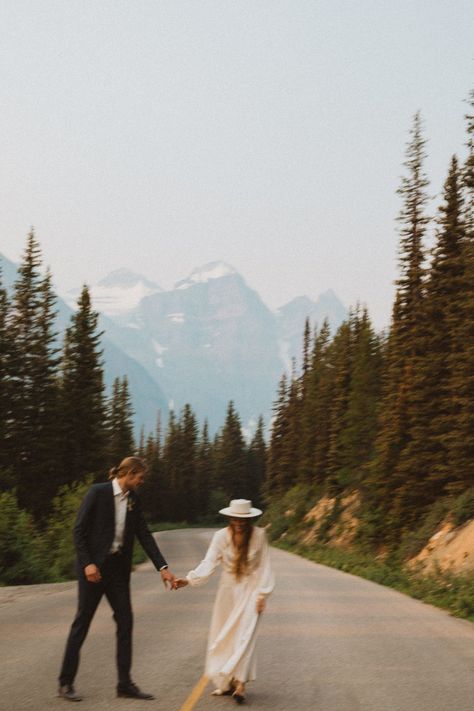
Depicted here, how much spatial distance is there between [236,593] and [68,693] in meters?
1.65

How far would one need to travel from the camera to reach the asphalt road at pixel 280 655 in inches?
321

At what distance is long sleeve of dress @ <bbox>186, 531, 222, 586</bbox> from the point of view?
8227 millimetres

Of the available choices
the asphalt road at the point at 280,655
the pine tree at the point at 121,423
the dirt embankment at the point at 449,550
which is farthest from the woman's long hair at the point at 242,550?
the pine tree at the point at 121,423

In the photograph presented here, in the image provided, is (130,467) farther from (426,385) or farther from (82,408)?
(82,408)

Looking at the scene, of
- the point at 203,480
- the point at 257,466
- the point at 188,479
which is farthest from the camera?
the point at 257,466

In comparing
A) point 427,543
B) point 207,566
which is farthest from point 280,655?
point 427,543

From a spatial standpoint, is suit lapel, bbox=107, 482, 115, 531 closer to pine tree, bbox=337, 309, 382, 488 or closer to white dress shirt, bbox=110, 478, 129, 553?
white dress shirt, bbox=110, 478, 129, 553

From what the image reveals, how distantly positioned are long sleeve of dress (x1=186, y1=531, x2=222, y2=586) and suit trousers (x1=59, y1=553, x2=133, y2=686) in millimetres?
586

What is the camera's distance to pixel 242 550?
27.1ft

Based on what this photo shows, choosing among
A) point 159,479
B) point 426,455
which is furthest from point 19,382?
point 159,479

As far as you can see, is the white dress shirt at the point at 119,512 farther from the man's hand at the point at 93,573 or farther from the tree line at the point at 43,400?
the tree line at the point at 43,400

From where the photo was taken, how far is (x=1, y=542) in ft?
77.3

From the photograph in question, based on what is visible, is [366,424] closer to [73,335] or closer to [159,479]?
[73,335]

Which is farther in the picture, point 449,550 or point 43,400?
point 43,400
